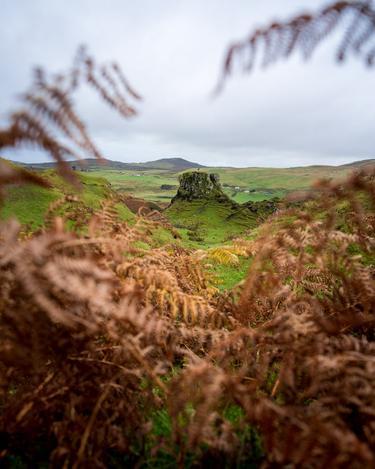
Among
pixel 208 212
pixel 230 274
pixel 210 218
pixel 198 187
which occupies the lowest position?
pixel 210 218

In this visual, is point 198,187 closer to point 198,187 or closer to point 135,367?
point 198,187

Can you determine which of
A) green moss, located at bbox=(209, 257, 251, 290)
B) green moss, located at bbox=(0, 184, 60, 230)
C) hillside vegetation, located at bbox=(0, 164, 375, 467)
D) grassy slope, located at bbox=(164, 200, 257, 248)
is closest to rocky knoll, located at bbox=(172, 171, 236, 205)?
grassy slope, located at bbox=(164, 200, 257, 248)

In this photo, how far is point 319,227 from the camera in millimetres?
2855

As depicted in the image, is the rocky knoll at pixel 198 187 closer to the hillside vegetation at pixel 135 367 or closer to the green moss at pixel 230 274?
the green moss at pixel 230 274

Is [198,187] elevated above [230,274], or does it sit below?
above

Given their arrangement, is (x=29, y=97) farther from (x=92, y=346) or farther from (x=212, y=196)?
(x=212, y=196)

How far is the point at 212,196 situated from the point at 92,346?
59239 millimetres

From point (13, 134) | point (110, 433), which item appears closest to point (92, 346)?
point (110, 433)

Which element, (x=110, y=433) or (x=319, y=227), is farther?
(x=319, y=227)

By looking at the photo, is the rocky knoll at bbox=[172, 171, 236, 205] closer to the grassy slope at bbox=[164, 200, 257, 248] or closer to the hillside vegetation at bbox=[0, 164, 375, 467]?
the grassy slope at bbox=[164, 200, 257, 248]

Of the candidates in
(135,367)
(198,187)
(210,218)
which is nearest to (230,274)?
(135,367)

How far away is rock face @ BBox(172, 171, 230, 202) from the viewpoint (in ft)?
203

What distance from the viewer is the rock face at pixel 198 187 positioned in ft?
203

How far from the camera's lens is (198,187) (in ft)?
206
